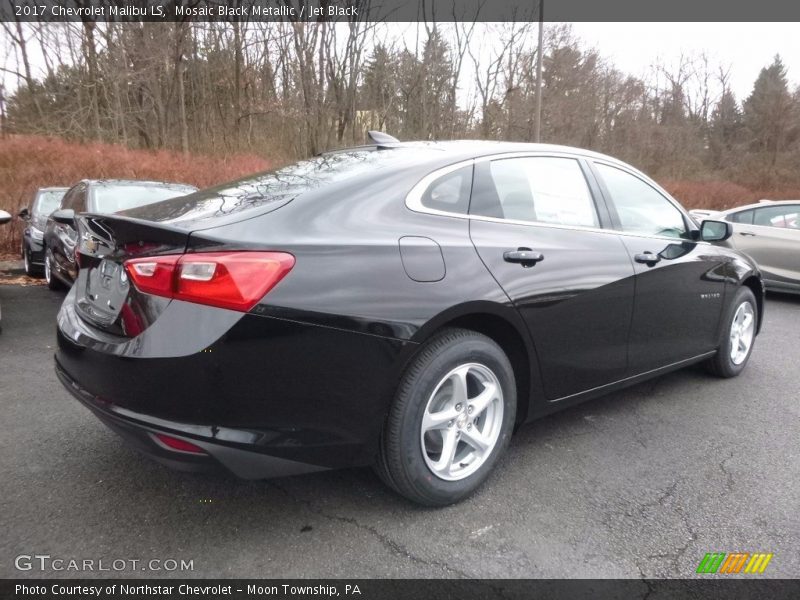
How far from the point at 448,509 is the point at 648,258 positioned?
6.18 ft

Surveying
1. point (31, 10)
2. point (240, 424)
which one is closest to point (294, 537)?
→ point (240, 424)

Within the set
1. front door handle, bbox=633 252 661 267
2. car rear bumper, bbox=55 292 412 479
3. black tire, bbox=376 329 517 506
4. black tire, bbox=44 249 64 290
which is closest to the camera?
car rear bumper, bbox=55 292 412 479

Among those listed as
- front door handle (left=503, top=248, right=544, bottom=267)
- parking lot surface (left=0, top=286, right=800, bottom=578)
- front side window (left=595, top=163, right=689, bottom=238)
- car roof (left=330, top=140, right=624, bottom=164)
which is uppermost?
car roof (left=330, top=140, right=624, bottom=164)

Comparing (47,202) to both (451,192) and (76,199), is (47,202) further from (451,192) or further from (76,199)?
(451,192)

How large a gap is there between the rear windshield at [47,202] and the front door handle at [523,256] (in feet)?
25.7

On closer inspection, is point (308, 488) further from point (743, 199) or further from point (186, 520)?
point (743, 199)

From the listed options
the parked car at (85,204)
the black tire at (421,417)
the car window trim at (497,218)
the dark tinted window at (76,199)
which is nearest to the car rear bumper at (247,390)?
the black tire at (421,417)

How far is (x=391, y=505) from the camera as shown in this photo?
249 cm

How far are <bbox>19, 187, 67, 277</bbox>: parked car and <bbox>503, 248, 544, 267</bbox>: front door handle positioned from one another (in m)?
7.32

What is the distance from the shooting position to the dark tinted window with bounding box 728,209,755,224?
328 inches

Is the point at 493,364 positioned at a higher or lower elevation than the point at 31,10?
lower

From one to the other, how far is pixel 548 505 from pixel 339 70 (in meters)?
21.8

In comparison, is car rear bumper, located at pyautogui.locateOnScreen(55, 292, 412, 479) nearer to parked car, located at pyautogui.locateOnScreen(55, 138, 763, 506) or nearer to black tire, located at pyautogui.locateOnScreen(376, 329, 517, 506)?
parked car, located at pyautogui.locateOnScreen(55, 138, 763, 506)

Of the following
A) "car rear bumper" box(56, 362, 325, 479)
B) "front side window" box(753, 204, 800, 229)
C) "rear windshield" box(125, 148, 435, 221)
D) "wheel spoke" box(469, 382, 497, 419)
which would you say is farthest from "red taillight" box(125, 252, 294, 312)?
"front side window" box(753, 204, 800, 229)
